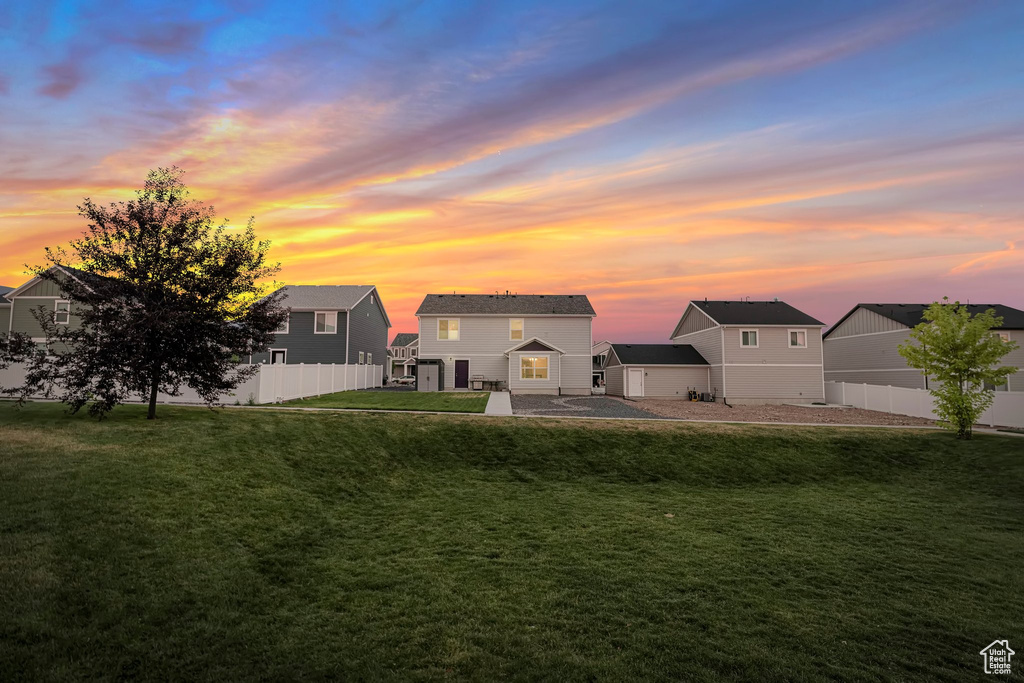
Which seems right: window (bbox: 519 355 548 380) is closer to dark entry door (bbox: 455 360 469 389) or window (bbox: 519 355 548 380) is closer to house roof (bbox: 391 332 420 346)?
dark entry door (bbox: 455 360 469 389)

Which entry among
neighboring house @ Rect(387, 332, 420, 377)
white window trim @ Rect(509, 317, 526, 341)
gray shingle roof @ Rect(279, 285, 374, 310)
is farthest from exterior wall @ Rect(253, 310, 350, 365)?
neighboring house @ Rect(387, 332, 420, 377)

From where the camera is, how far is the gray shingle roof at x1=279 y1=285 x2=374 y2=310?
35.9 m

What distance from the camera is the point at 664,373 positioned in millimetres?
36781

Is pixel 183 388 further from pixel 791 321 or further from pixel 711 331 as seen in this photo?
pixel 791 321

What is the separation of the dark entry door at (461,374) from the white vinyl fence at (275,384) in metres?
8.23

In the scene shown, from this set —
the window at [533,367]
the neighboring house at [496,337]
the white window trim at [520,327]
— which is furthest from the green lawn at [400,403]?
the white window trim at [520,327]

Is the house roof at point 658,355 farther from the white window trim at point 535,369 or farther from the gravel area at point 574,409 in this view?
the gravel area at point 574,409

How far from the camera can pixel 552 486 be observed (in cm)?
1291

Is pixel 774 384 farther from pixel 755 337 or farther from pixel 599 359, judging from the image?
pixel 599 359

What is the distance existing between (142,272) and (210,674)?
41.7 feet

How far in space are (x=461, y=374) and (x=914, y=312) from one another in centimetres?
3171

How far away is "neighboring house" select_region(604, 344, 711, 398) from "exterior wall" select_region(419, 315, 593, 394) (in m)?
3.49

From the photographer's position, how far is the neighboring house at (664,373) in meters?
36.3

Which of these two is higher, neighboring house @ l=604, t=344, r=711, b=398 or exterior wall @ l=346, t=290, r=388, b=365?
exterior wall @ l=346, t=290, r=388, b=365
